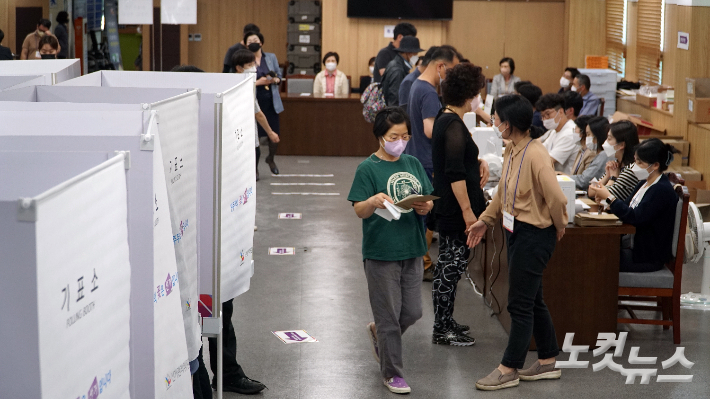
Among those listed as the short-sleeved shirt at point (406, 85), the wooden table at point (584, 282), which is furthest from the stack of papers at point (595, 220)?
the short-sleeved shirt at point (406, 85)

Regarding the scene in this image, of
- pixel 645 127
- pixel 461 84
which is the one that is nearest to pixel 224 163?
pixel 461 84

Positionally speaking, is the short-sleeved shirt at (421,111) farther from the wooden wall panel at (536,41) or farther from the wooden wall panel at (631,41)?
the wooden wall panel at (536,41)

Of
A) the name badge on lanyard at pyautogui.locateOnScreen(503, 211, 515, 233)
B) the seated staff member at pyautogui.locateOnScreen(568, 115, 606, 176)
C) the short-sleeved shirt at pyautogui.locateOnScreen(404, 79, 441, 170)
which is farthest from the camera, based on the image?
the seated staff member at pyautogui.locateOnScreen(568, 115, 606, 176)

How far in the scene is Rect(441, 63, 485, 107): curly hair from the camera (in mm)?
4512

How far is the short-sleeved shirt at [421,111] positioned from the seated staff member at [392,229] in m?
1.50

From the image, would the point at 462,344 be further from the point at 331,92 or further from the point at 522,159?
the point at 331,92

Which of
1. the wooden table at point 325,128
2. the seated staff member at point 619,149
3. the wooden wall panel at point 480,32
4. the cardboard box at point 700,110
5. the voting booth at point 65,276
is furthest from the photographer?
the wooden wall panel at point 480,32

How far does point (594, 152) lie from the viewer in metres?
6.30

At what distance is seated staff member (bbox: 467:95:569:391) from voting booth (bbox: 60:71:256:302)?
1.27 metres

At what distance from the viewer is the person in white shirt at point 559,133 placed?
6637 mm

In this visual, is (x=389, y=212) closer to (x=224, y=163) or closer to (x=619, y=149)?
(x=224, y=163)

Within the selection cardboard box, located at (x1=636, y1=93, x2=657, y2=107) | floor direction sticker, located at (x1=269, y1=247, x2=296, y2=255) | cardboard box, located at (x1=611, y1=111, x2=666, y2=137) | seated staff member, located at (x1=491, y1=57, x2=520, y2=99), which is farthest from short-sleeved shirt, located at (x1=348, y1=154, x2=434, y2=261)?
seated staff member, located at (x1=491, y1=57, x2=520, y2=99)

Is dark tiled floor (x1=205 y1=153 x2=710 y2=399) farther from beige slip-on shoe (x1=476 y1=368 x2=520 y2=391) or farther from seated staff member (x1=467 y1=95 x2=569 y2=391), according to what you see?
seated staff member (x1=467 y1=95 x2=569 y2=391)

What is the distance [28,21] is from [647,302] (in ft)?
36.8
